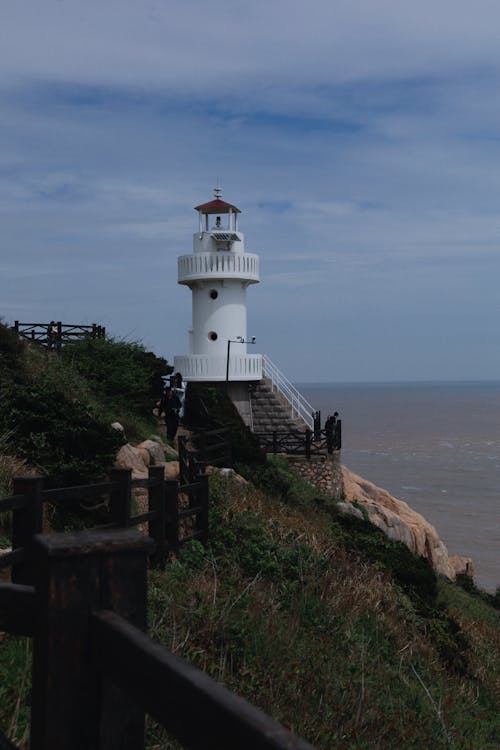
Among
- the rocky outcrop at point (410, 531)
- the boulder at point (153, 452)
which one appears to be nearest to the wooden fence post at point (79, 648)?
the boulder at point (153, 452)

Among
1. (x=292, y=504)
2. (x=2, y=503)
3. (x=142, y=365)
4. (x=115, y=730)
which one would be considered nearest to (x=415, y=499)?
(x=142, y=365)

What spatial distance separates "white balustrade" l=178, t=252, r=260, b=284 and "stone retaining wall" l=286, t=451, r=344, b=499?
7.91 m

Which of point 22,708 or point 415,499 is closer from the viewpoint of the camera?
point 22,708

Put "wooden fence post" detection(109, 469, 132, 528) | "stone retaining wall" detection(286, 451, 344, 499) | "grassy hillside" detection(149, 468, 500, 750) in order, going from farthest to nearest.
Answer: "stone retaining wall" detection(286, 451, 344, 499)
"wooden fence post" detection(109, 469, 132, 528)
"grassy hillside" detection(149, 468, 500, 750)

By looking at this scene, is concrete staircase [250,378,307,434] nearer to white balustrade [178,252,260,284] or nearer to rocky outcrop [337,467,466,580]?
rocky outcrop [337,467,466,580]

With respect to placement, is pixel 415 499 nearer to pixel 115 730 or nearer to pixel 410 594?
pixel 410 594

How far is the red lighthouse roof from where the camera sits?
35263 mm

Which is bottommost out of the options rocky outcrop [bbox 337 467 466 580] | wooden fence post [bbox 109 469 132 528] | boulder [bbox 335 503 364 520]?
rocky outcrop [bbox 337 467 466 580]

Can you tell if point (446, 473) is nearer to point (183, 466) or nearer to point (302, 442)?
point (302, 442)

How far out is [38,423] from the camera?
1416cm

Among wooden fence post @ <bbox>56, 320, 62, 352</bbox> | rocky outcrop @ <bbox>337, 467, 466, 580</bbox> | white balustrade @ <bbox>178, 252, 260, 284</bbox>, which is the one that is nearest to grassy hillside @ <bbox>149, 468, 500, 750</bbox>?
rocky outcrop @ <bbox>337, 467, 466, 580</bbox>

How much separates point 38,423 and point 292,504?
7695 millimetres

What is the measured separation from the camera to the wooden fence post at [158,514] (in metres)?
10.1

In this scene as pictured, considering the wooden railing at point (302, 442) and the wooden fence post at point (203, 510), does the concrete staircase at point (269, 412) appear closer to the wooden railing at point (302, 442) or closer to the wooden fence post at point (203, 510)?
the wooden railing at point (302, 442)
